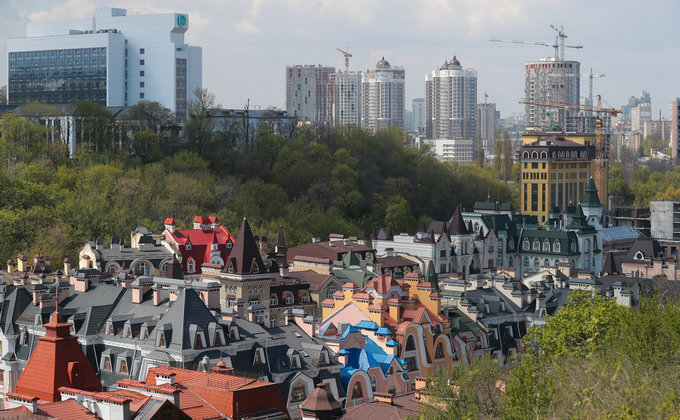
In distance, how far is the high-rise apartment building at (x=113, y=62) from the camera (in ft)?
366

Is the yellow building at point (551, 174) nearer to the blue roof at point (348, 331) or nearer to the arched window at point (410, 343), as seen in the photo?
the arched window at point (410, 343)

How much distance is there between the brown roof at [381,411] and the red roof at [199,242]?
31.9 metres

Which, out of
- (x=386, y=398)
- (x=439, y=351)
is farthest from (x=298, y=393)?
(x=439, y=351)

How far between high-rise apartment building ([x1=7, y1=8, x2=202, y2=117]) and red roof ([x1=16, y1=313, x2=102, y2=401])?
266ft

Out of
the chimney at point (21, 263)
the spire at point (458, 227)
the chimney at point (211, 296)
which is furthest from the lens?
the spire at point (458, 227)

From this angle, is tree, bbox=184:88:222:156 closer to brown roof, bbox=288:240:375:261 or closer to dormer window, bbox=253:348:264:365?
brown roof, bbox=288:240:375:261

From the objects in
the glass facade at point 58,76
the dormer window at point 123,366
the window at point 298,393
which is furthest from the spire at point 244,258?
the glass facade at point 58,76

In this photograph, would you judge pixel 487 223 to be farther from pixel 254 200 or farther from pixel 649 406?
pixel 649 406

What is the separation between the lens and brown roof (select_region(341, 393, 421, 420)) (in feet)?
107

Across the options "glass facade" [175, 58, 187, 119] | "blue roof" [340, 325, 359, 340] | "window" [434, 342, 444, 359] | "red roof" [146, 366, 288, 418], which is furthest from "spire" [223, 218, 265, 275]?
"glass facade" [175, 58, 187, 119]

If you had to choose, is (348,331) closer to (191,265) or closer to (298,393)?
(298,393)

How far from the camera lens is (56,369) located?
32062mm

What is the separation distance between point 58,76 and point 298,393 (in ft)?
273

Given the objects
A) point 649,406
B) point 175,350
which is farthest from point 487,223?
point 649,406
